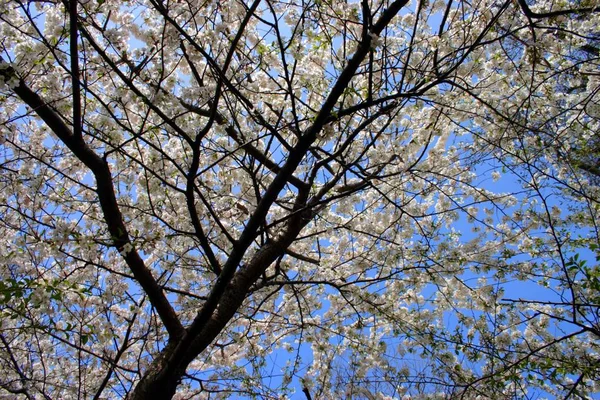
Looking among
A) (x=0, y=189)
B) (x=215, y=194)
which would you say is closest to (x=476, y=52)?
(x=215, y=194)

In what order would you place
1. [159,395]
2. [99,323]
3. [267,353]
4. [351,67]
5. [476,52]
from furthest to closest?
[267,353], [99,323], [476,52], [159,395], [351,67]

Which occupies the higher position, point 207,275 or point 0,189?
point 207,275

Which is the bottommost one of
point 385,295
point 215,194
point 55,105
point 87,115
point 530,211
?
point 55,105

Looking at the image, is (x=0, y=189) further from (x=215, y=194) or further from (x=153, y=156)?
(x=215, y=194)

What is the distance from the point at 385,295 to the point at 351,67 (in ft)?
12.5

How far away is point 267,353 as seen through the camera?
5641mm

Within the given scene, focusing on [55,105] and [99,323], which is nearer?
[55,105]

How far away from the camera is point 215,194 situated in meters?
4.88

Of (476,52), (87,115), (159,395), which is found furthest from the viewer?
(476,52)

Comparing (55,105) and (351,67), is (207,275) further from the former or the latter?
(351,67)

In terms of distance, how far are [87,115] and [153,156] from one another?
2.18 feet

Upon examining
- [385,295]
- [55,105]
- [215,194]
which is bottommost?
[55,105]

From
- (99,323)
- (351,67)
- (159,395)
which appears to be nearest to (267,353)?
(99,323)

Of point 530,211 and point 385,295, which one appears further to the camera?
point 385,295
